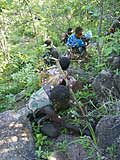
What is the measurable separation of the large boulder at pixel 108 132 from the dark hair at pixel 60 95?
0.73 metres

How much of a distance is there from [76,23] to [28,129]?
17.1ft

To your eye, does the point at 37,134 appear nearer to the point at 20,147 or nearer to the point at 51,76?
the point at 20,147

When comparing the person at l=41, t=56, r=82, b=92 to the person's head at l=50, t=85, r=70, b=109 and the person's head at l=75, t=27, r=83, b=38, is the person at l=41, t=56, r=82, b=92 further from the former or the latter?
the person's head at l=75, t=27, r=83, b=38

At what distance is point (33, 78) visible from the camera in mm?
6316

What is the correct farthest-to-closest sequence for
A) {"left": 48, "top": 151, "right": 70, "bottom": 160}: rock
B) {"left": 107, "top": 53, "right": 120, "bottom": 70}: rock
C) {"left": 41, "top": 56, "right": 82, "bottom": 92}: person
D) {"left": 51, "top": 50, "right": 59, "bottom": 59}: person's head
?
{"left": 51, "top": 50, "right": 59, "bottom": 59}: person's head → {"left": 41, "top": 56, "right": 82, "bottom": 92}: person → {"left": 107, "top": 53, "right": 120, "bottom": 70}: rock → {"left": 48, "top": 151, "right": 70, "bottom": 160}: rock

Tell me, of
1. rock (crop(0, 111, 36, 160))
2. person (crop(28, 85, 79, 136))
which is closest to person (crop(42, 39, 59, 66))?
rock (crop(0, 111, 36, 160))

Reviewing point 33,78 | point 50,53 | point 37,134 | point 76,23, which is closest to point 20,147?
point 37,134

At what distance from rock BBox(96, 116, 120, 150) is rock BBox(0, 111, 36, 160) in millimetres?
944

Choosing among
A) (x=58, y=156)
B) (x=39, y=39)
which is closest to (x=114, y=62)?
(x=58, y=156)

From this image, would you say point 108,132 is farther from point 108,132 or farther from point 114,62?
point 114,62

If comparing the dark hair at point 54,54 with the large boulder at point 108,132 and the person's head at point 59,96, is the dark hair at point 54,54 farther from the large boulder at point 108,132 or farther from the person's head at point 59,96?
the large boulder at point 108,132

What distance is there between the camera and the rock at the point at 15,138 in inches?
165

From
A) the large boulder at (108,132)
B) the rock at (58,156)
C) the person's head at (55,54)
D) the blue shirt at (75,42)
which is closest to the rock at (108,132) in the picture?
the large boulder at (108,132)

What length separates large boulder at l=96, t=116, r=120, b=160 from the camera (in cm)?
348
